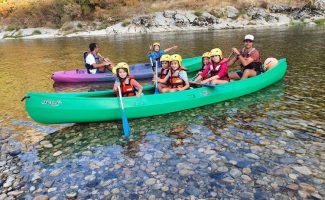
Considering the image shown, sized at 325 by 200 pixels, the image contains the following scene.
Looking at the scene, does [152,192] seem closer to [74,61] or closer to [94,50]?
[94,50]

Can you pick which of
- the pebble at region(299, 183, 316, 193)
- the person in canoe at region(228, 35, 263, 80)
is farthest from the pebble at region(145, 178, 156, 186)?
the person in canoe at region(228, 35, 263, 80)

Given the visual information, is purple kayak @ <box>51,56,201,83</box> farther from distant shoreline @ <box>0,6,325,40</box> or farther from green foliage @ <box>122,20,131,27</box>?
green foliage @ <box>122,20,131,27</box>

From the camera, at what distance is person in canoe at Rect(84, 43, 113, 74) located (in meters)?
17.5

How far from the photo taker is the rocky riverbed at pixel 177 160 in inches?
272

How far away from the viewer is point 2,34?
65.6 m

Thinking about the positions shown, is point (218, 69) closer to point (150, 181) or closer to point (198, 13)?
point (150, 181)

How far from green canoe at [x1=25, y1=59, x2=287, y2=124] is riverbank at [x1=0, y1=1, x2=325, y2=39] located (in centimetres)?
4172

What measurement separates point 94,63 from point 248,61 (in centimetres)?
826

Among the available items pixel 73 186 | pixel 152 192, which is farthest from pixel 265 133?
pixel 73 186

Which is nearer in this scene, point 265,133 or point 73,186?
point 73,186

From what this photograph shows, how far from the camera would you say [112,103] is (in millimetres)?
10508

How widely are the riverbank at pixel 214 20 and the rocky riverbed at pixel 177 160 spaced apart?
4445 cm

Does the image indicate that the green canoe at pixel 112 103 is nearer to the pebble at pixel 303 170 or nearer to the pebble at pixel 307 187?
the pebble at pixel 303 170

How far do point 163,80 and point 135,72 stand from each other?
596 cm
